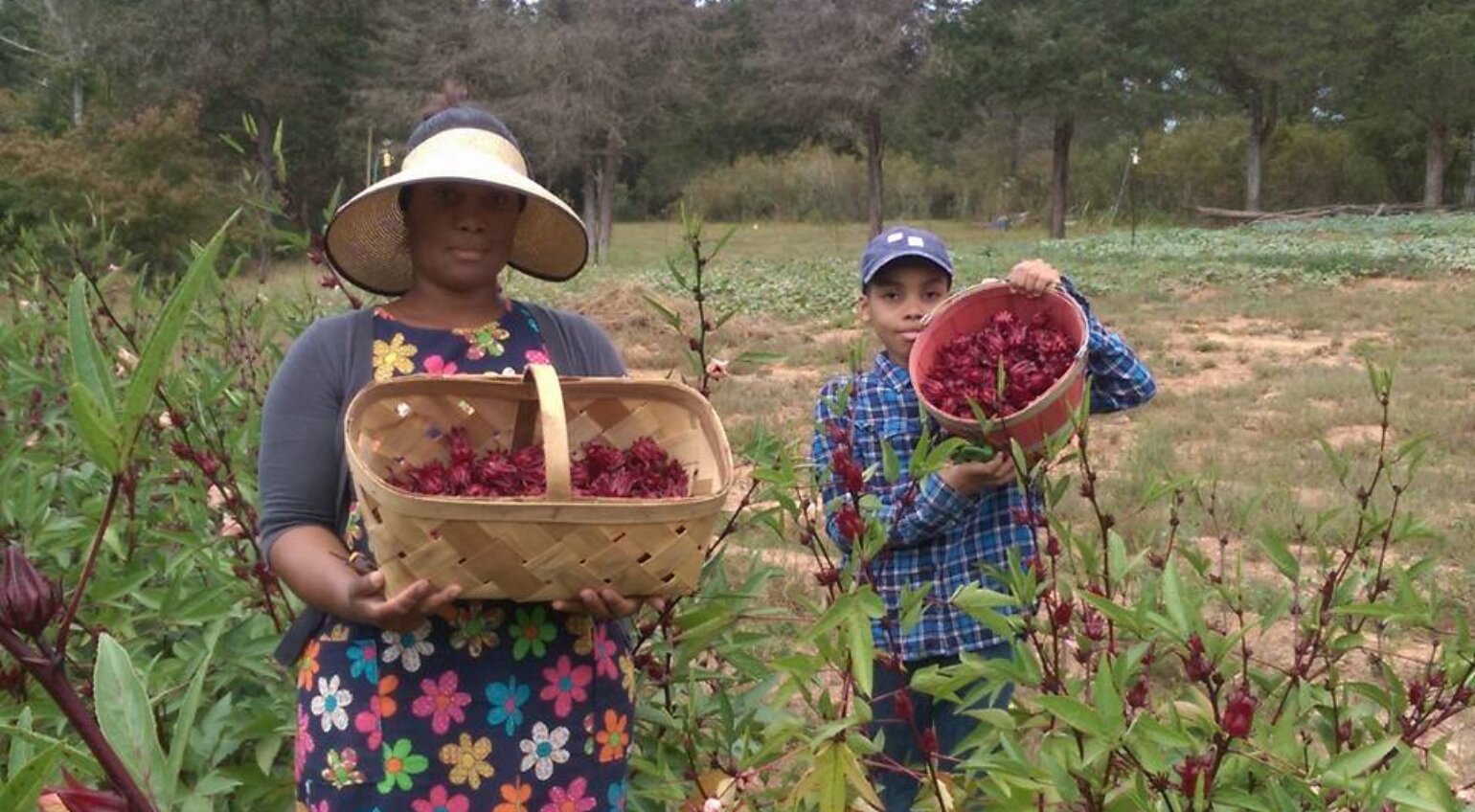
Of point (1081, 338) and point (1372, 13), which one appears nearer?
point (1081, 338)

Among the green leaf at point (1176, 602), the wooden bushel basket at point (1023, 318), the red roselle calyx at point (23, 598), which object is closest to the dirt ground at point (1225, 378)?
the wooden bushel basket at point (1023, 318)

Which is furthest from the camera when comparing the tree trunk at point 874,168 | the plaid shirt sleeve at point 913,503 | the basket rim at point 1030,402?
the tree trunk at point 874,168

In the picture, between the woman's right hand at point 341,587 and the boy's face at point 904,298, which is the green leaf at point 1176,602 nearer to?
the woman's right hand at point 341,587

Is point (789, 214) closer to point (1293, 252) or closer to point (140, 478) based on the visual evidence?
point (1293, 252)

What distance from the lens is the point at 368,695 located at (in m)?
1.43

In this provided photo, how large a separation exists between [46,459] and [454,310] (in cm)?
106

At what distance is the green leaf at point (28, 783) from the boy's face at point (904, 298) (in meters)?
1.81

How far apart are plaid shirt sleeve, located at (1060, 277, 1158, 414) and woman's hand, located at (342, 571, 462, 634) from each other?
123cm

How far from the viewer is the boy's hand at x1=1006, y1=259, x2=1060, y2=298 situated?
2014mm

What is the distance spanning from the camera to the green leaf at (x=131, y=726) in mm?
498

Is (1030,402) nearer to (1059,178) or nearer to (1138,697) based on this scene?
(1138,697)

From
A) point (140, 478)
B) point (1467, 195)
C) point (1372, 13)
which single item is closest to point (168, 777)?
point (140, 478)

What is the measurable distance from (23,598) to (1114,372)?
1.95m

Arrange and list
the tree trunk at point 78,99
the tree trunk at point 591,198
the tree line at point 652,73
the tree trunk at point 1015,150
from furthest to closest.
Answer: the tree trunk at point 1015,150 < the tree trunk at point 78,99 < the tree trunk at point 591,198 < the tree line at point 652,73
